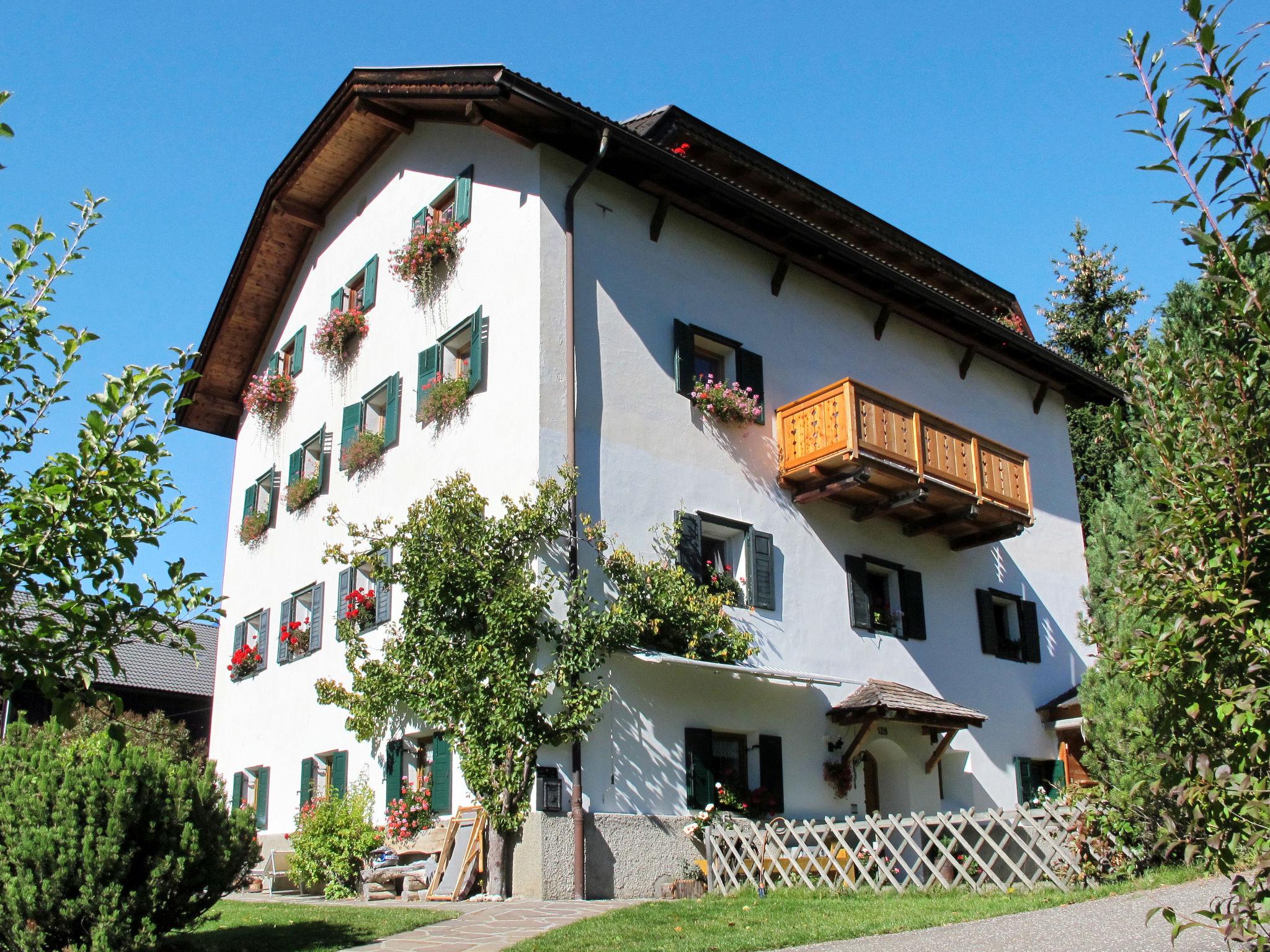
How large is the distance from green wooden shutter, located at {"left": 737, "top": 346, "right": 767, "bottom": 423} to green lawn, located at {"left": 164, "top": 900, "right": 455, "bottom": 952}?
28.3ft

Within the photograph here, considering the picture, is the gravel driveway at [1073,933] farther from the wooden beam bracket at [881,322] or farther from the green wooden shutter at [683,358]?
the wooden beam bracket at [881,322]

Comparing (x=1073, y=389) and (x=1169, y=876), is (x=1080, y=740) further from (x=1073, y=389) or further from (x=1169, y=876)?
(x=1169, y=876)

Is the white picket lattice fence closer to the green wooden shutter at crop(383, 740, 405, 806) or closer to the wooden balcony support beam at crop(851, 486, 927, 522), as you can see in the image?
the green wooden shutter at crop(383, 740, 405, 806)

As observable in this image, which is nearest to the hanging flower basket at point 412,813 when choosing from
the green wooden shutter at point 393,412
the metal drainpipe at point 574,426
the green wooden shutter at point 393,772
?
the green wooden shutter at point 393,772

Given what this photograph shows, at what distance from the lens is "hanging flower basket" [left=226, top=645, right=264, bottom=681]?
68.4 feet

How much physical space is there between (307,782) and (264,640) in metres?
3.76

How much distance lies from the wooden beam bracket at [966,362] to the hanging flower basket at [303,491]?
11785 millimetres

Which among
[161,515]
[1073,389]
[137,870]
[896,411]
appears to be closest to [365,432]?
[896,411]

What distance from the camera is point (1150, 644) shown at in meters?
3.80

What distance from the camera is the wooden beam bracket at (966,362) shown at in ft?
70.8

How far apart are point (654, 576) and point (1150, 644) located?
422 inches

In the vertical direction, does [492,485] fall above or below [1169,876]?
above

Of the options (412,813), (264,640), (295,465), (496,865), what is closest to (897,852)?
(496,865)

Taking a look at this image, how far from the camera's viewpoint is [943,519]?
18.6m
